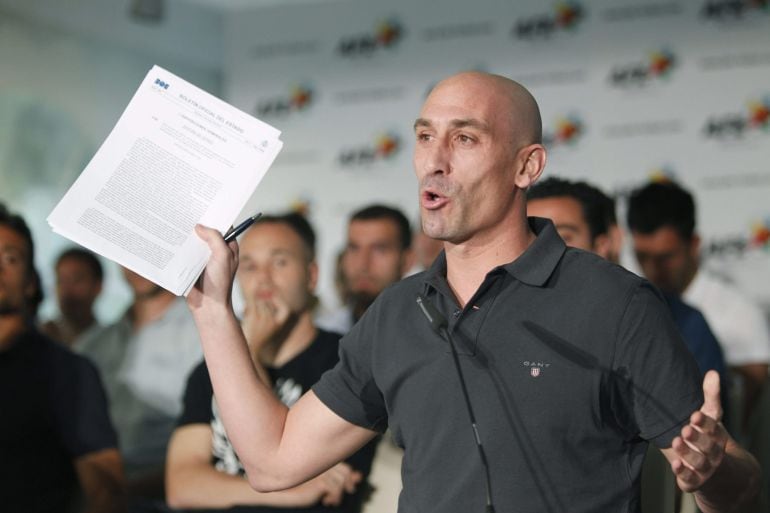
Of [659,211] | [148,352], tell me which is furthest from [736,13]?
[148,352]

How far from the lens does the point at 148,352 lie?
565cm

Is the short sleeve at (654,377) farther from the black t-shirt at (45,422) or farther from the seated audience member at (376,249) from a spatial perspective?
the seated audience member at (376,249)

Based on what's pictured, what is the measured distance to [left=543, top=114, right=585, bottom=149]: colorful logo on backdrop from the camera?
22.0ft

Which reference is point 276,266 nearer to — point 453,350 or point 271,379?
point 271,379

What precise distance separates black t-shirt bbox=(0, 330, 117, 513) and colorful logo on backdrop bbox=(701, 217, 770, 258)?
3886mm

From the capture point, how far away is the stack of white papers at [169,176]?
77.1 inches

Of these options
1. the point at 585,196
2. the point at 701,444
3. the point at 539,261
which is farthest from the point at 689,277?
the point at 701,444

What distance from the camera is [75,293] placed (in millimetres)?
6473

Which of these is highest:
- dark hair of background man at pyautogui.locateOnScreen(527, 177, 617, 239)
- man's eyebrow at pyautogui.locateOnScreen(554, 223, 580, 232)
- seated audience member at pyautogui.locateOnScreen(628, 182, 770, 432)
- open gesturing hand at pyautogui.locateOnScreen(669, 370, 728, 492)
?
seated audience member at pyautogui.locateOnScreen(628, 182, 770, 432)

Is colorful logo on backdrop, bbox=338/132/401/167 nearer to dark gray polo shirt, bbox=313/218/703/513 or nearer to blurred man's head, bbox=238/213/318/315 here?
blurred man's head, bbox=238/213/318/315

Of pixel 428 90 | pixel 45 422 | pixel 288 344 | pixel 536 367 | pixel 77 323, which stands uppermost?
pixel 428 90

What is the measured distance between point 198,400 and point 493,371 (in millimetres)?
1915

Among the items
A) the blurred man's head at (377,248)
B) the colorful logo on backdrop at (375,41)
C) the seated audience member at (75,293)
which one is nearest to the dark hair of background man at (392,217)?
the blurred man's head at (377,248)

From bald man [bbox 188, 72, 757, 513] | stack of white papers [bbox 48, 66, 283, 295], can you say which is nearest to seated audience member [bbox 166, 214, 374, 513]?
bald man [bbox 188, 72, 757, 513]
